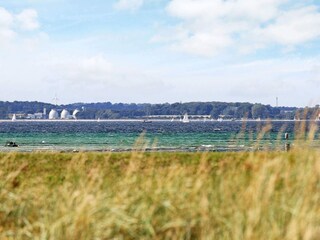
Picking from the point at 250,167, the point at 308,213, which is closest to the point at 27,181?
the point at 250,167

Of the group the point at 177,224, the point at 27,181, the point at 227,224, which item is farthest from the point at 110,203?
→ the point at 27,181

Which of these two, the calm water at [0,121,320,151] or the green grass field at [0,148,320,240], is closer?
the green grass field at [0,148,320,240]

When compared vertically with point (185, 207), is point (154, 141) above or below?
above

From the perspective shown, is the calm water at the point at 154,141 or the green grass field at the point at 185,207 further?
the calm water at the point at 154,141

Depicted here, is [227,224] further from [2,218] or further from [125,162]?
[125,162]

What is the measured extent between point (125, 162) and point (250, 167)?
573 cm

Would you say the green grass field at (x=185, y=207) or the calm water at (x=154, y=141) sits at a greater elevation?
the green grass field at (x=185, y=207)

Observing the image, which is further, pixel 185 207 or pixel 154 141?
pixel 154 141

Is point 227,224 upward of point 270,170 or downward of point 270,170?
downward

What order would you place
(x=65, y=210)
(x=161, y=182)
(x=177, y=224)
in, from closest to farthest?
(x=177, y=224) → (x=65, y=210) → (x=161, y=182)

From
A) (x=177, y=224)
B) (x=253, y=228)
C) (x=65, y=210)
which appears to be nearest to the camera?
(x=253, y=228)

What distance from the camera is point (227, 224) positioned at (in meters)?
7.69

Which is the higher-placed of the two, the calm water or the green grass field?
the green grass field

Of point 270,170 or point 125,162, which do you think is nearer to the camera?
point 270,170
